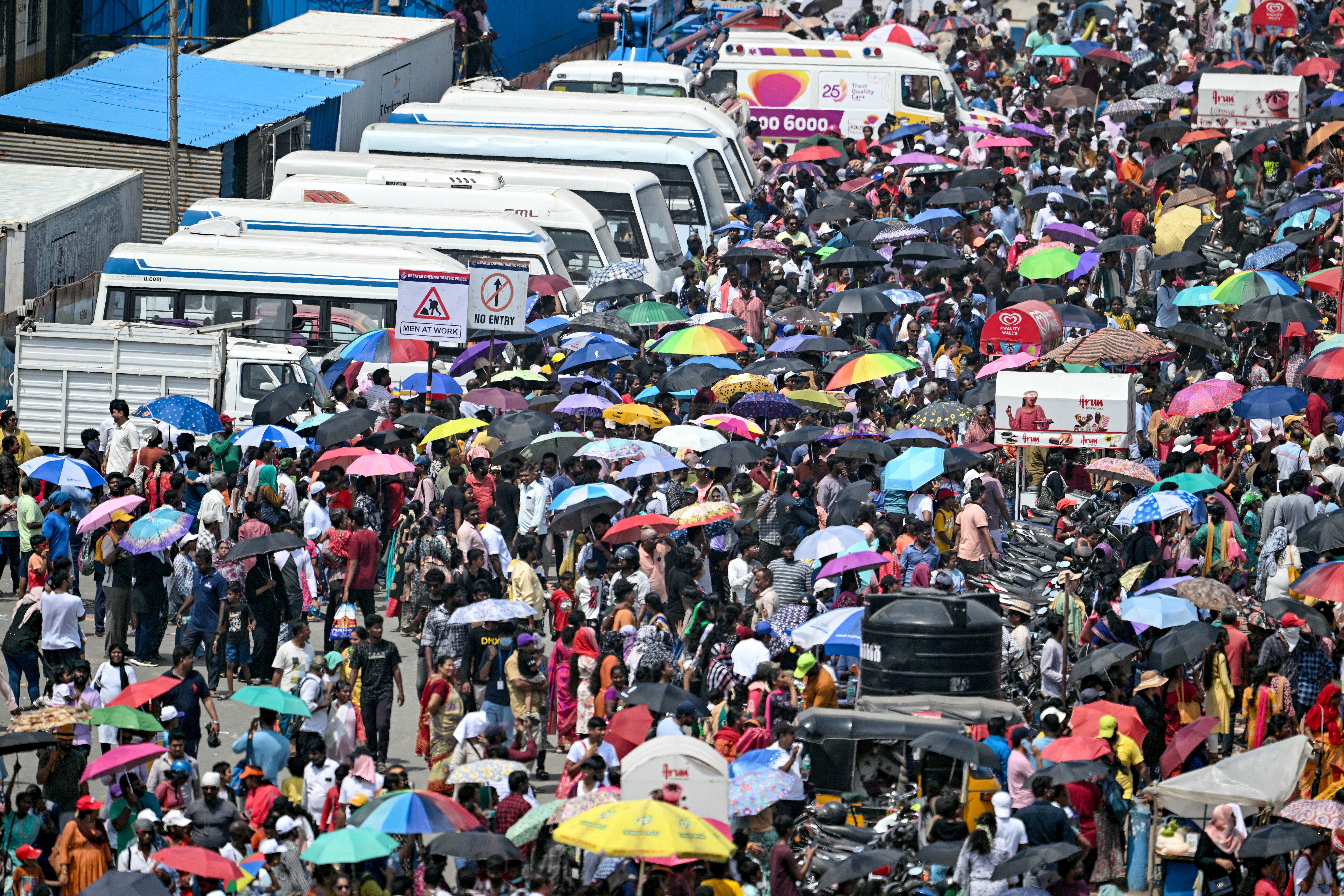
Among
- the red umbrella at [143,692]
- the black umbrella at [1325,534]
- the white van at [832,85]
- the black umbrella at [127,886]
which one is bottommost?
the red umbrella at [143,692]

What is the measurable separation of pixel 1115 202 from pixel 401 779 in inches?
786

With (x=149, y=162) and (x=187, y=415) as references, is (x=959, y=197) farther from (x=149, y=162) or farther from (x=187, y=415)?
(x=187, y=415)

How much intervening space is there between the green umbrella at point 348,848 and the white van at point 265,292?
13.2 meters

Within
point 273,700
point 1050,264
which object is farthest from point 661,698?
point 1050,264

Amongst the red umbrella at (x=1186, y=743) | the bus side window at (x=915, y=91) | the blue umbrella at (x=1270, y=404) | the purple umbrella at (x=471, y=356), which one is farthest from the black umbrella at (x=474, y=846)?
the bus side window at (x=915, y=91)

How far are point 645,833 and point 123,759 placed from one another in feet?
11.1

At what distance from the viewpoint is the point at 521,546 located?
17328 millimetres

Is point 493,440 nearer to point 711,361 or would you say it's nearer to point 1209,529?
point 711,361

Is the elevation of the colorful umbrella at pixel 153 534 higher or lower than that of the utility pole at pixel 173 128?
lower

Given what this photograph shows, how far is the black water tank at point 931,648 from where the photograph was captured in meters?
15.0

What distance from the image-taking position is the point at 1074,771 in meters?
13.5

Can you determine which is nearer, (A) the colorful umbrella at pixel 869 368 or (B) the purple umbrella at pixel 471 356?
(A) the colorful umbrella at pixel 869 368

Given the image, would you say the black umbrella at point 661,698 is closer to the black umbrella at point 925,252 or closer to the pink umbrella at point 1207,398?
the pink umbrella at point 1207,398

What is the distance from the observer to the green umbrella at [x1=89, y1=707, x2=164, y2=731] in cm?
1366
